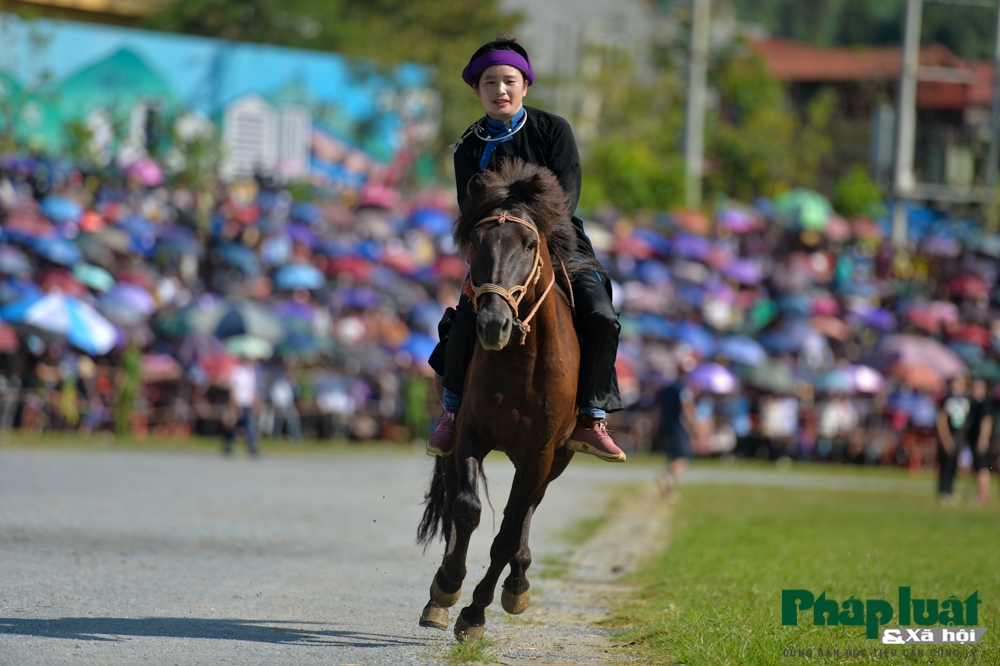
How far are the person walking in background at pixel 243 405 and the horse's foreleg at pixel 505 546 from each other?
49.8 ft

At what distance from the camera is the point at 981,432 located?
20047mm

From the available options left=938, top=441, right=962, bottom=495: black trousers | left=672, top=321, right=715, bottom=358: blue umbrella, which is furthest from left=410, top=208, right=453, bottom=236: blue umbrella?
left=938, top=441, right=962, bottom=495: black trousers

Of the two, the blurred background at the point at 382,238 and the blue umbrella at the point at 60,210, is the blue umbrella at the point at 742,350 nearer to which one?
the blurred background at the point at 382,238

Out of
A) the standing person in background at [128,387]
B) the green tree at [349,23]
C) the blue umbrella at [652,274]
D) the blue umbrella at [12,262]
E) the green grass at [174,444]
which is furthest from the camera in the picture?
the green tree at [349,23]

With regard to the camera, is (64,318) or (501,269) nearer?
(501,269)

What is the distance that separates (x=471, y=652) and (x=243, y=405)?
16.0 m

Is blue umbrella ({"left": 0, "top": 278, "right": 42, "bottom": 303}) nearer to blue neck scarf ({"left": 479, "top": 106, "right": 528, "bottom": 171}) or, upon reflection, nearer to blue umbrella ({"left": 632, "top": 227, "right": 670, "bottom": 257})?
blue umbrella ({"left": 632, "top": 227, "right": 670, "bottom": 257})

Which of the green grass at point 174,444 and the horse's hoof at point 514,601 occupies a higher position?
the horse's hoof at point 514,601

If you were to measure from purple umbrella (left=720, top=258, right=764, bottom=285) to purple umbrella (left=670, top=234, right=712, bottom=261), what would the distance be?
1.91 feet

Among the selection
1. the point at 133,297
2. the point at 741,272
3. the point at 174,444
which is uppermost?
the point at 741,272

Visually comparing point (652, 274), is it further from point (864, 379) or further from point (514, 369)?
point (514, 369)

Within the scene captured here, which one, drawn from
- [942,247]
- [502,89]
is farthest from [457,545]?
[942,247]

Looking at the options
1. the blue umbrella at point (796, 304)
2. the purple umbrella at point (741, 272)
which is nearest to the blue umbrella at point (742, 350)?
the blue umbrella at point (796, 304)

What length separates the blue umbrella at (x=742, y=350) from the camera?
1048 inches
